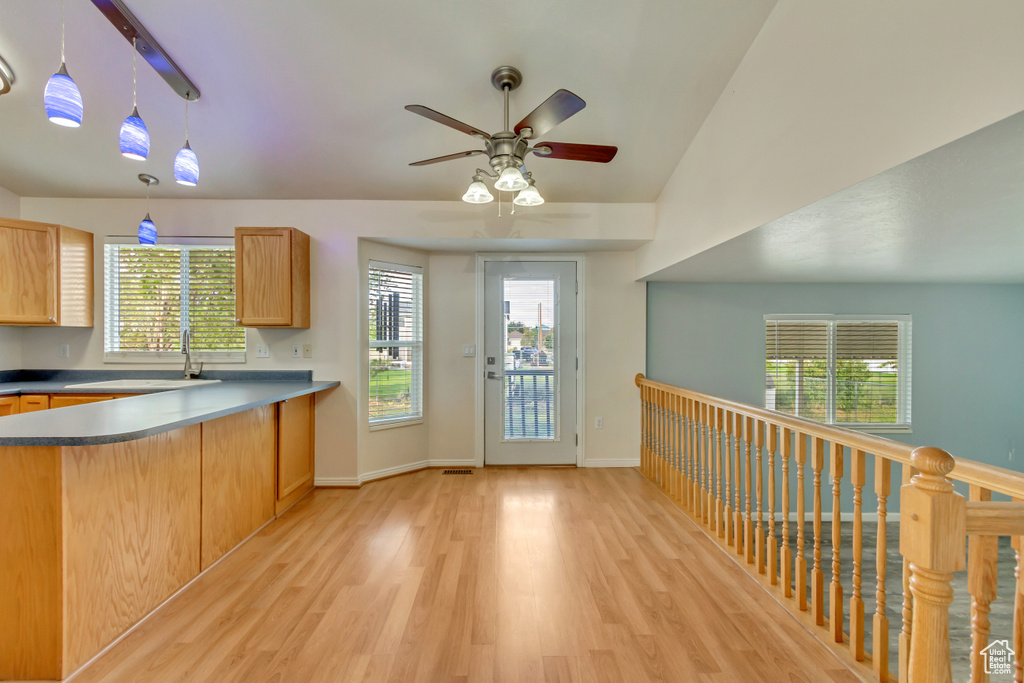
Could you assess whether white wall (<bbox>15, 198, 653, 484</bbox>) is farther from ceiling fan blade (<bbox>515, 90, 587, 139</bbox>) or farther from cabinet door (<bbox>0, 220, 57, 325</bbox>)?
ceiling fan blade (<bbox>515, 90, 587, 139</bbox>)

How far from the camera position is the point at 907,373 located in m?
4.55

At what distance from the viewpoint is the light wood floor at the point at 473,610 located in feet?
5.44

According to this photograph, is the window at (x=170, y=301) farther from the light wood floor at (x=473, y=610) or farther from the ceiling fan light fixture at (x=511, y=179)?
the ceiling fan light fixture at (x=511, y=179)

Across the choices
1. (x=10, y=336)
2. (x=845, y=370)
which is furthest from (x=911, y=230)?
(x=10, y=336)

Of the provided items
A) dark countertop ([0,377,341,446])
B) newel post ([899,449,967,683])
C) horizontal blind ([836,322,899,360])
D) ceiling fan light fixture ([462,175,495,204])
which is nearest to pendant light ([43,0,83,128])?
dark countertop ([0,377,341,446])

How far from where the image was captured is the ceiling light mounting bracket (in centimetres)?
207

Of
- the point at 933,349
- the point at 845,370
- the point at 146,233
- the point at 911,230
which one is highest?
the point at 146,233

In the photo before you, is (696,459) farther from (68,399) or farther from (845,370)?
(68,399)

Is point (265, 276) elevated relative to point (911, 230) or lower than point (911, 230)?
lower

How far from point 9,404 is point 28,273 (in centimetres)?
96

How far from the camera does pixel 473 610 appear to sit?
2.01 meters

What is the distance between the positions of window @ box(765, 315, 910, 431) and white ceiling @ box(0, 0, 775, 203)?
247 centimetres

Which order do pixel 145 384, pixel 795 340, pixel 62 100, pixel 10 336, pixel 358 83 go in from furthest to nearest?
1. pixel 795 340
2. pixel 10 336
3. pixel 145 384
4. pixel 358 83
5. pixel 62 100

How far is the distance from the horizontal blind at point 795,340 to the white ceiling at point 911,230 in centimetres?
55
